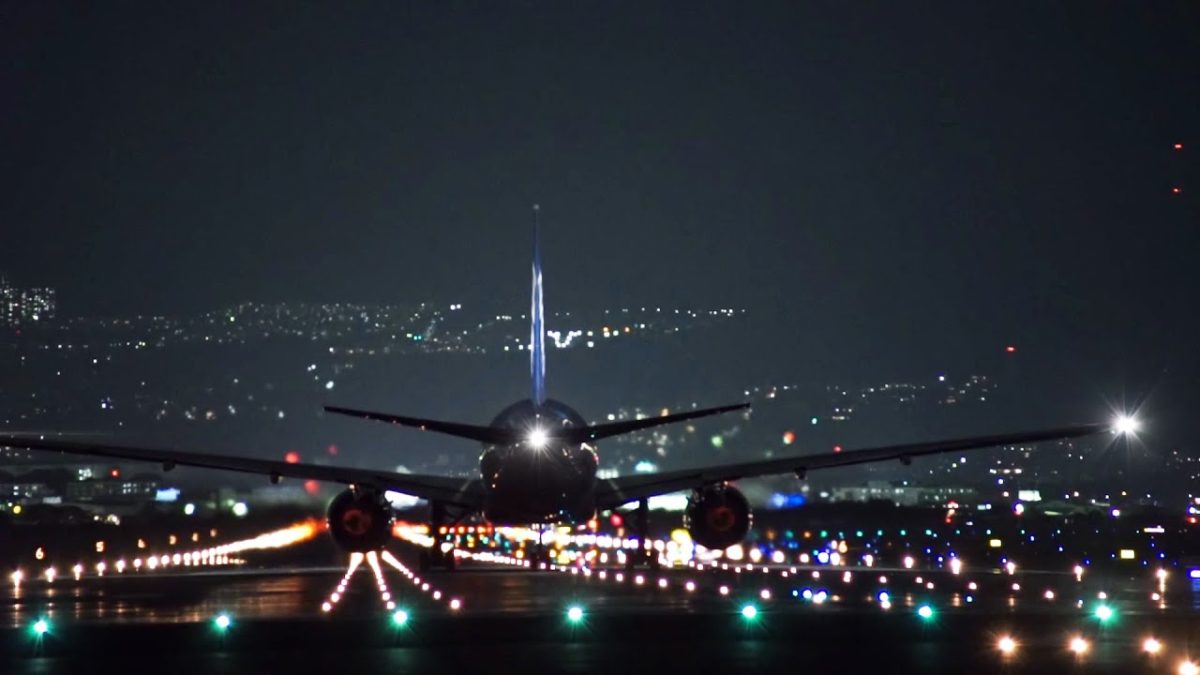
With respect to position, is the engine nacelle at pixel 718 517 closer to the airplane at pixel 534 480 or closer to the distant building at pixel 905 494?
the airplane at pixel 534 480

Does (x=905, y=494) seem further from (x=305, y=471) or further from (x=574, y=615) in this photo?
(x=574, y=615)

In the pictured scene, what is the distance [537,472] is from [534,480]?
0.91 feet

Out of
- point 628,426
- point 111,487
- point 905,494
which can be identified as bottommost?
point 628,426

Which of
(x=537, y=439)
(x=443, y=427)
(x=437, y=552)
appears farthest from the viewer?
(x=437, y=552)

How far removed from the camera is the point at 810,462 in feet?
191

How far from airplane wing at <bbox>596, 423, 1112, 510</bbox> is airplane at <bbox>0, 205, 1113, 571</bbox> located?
0.13 ft

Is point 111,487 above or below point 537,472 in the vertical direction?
above

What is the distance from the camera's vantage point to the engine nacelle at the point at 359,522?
5612 cm

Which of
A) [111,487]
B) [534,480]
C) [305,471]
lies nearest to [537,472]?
[534,480]

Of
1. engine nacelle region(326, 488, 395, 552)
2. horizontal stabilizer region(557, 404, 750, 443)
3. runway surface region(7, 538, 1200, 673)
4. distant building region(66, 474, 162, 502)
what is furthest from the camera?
distant building region(66, 474, 162, 502)

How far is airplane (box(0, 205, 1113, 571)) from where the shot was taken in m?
54.7

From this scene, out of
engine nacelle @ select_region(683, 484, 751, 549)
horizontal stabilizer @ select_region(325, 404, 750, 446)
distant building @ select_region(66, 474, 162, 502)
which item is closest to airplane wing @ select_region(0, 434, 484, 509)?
horizontal stabilizer @ select_region(325, 404, 750, 446)

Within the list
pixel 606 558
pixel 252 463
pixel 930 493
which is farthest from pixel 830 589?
pixel 930 493

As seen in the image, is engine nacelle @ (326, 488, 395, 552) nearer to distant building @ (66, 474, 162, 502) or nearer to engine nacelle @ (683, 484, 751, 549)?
engine nacelle @ (683, 484, 751, 549)
